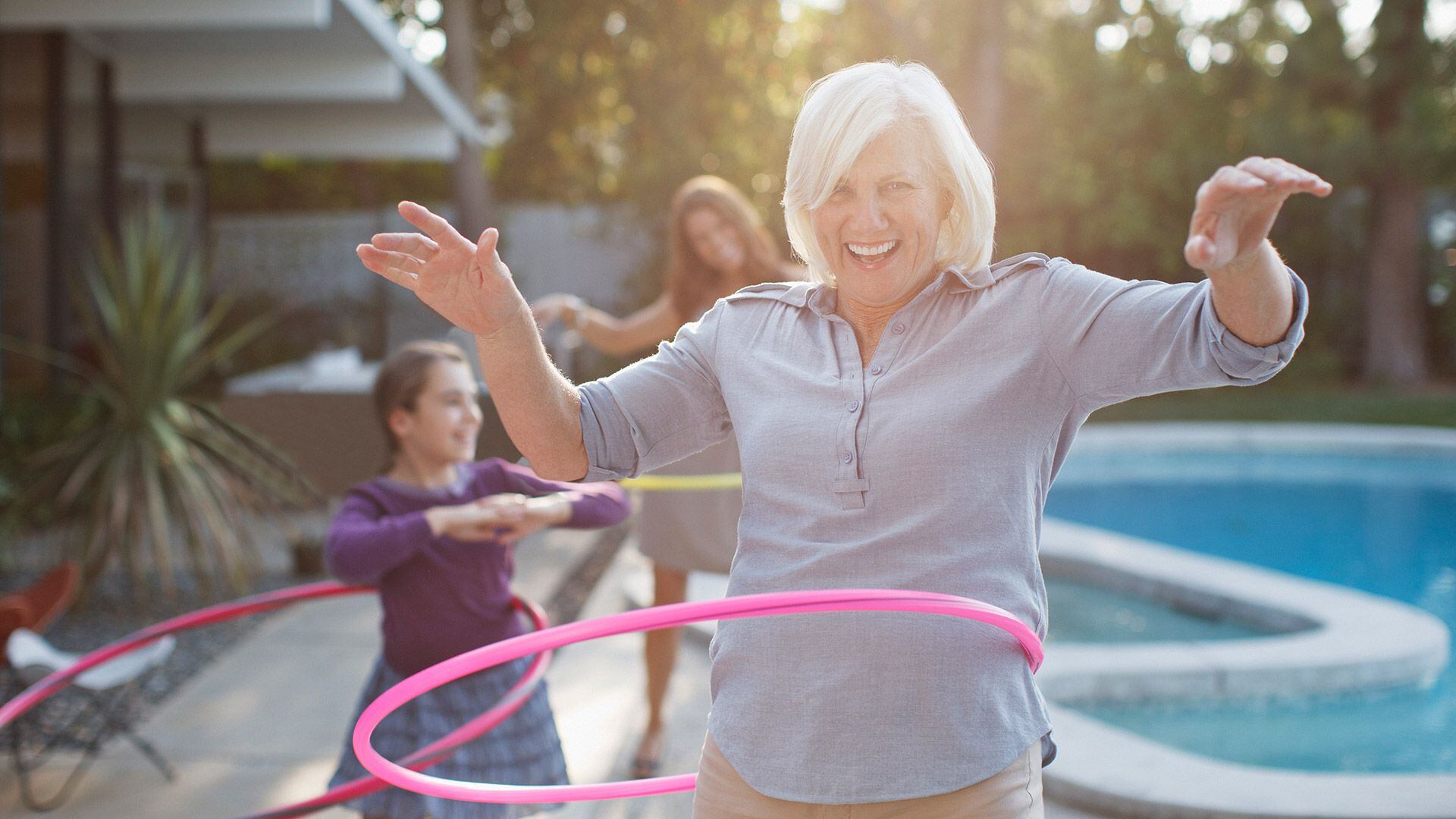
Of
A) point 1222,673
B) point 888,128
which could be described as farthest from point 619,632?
point 1222,673

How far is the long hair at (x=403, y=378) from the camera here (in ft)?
10.1

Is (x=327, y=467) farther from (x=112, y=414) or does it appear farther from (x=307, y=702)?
(x=307, y=702)

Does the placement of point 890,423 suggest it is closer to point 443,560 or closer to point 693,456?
point 443,560

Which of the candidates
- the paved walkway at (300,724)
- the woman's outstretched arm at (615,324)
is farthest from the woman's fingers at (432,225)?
the woman's outstretched arm at (615,324)

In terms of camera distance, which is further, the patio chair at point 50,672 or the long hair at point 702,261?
the long hair at point 702,261

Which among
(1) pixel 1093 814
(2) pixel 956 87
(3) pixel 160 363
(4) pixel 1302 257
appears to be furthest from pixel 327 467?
(4) pixel 1302 257

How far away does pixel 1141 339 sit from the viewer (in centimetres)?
156

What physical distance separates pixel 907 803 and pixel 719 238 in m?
2.82

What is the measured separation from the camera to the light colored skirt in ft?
13.1

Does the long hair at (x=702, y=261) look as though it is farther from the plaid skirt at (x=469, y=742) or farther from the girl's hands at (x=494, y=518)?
the plaid skirt at (x=469, y=742)

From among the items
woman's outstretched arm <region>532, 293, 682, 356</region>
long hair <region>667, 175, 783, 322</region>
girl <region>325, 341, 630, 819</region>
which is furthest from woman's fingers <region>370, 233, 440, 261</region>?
woman's outstretched arm <region>532, 293, 682, 356</region>

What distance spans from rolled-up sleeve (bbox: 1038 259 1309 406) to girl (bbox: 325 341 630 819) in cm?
144

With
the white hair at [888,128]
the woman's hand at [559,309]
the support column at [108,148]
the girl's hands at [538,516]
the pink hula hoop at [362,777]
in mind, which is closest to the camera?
the white hair at [888,128]

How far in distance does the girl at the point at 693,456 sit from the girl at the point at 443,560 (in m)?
0.83
